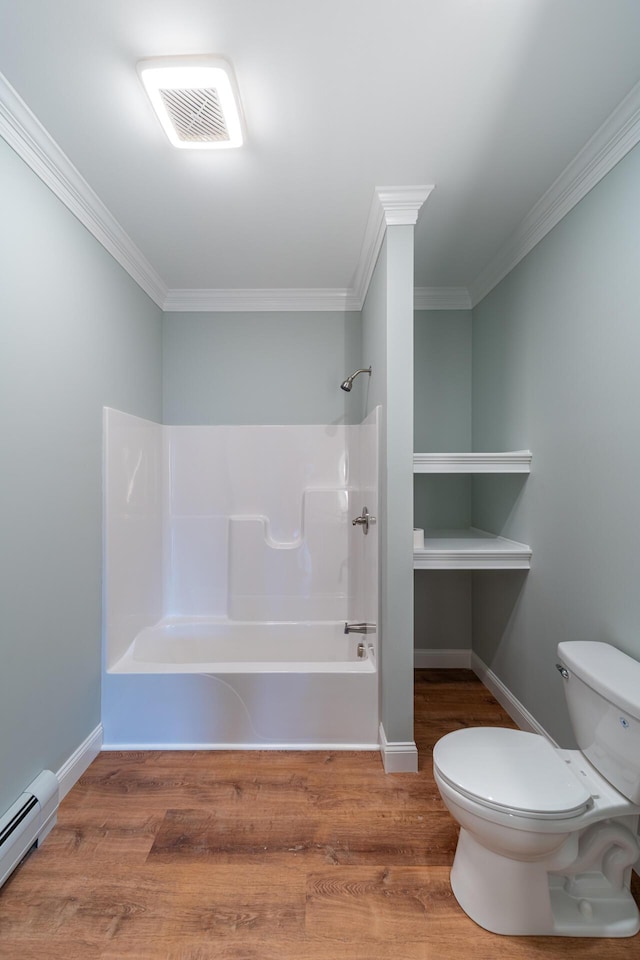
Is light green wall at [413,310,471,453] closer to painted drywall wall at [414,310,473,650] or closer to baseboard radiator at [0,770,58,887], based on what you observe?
painted drywall wall at [414,310,473,650]

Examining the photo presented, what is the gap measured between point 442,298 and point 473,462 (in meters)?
1.32

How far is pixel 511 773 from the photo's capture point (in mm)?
1382

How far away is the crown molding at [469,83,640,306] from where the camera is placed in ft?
5.16

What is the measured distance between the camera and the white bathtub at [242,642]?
271 centimetres

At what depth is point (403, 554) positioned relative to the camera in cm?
210

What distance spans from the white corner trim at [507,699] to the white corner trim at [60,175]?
9.68 ft

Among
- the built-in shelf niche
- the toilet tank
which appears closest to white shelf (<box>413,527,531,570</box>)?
the built-in shelf niche

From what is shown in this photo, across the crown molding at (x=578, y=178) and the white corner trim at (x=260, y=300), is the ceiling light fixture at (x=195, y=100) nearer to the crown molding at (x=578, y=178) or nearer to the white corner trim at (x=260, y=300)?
the crown molding at (x=578, y=178)

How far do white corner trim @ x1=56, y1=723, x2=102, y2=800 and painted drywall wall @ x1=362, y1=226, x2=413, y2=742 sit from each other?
1.30 meters

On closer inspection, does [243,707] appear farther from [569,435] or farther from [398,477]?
[569,435]

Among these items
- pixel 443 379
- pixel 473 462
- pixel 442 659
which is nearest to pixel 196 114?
pixel 473 462

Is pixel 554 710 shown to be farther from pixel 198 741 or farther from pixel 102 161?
pixel 102 161

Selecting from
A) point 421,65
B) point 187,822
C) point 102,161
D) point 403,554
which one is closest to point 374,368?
point 403,554

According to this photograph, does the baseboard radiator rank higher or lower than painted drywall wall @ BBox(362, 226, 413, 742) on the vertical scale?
lower
